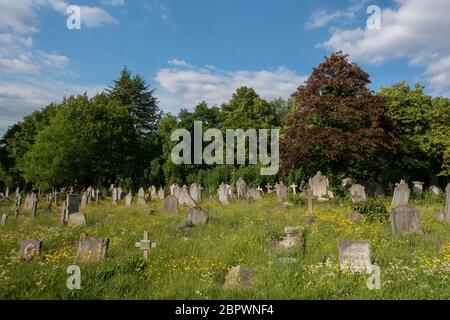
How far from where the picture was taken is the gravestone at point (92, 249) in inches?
375

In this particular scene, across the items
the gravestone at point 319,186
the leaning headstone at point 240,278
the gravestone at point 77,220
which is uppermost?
the gravestone at point 319,186

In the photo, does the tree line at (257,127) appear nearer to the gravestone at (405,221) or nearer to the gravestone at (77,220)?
the gravestone at (405,221)

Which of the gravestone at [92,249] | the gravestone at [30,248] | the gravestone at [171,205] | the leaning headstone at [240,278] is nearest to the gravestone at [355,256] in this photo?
the leaning headstone at [240,278]

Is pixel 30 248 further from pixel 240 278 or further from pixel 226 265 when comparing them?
pixel 240 278

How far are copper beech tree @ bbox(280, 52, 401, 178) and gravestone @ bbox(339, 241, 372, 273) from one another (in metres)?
16.1

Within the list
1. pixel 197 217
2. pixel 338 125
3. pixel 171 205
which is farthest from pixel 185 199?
pixel 338 125

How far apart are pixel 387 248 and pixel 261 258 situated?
3.39 m

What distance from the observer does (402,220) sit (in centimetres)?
1191

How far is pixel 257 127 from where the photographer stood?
46.4 meters

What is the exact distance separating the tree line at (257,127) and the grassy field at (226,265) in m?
12.4

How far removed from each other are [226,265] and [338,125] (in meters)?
19.6

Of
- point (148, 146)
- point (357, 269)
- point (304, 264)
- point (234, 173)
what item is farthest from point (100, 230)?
point (148, 146)
